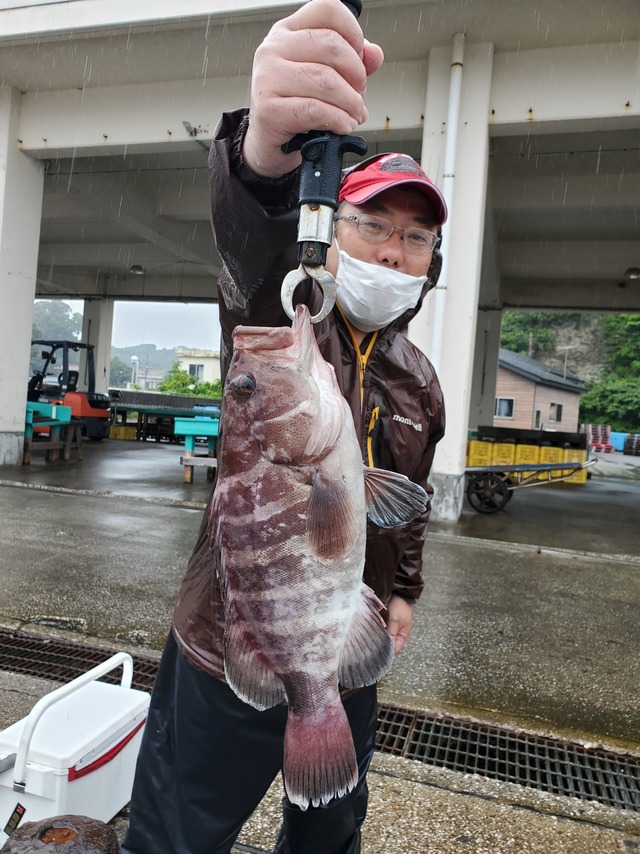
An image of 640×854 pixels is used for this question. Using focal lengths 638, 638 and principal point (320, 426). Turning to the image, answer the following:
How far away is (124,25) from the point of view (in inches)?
317

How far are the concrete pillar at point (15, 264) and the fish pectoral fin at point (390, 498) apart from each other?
1031cm

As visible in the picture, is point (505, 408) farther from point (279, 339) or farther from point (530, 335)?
point (279, 339)

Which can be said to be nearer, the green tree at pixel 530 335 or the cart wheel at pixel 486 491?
the cart wheel at pixel 486 491

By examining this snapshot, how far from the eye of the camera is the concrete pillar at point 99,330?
71.8 feet

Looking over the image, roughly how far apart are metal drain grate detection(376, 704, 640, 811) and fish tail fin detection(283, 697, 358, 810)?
6.04ft

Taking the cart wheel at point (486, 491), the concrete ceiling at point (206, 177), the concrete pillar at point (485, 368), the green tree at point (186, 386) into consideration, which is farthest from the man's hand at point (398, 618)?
the green tree at point (186, 386)

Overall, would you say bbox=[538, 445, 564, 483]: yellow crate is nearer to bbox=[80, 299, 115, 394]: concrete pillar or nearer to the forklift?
the forklift

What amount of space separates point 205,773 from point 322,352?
40.2 inches

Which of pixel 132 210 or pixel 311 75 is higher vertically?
pixel 132 210

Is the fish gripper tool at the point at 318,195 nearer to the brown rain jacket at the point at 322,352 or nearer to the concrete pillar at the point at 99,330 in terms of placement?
the brown rain jacket at the point at 322,352

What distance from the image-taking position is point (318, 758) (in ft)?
3.81

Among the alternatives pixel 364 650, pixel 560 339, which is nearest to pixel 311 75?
pixel 364 650

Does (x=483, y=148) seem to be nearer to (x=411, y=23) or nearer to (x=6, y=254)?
(x=411, y=23)

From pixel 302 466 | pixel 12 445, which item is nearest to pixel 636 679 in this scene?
pixel 302 466
